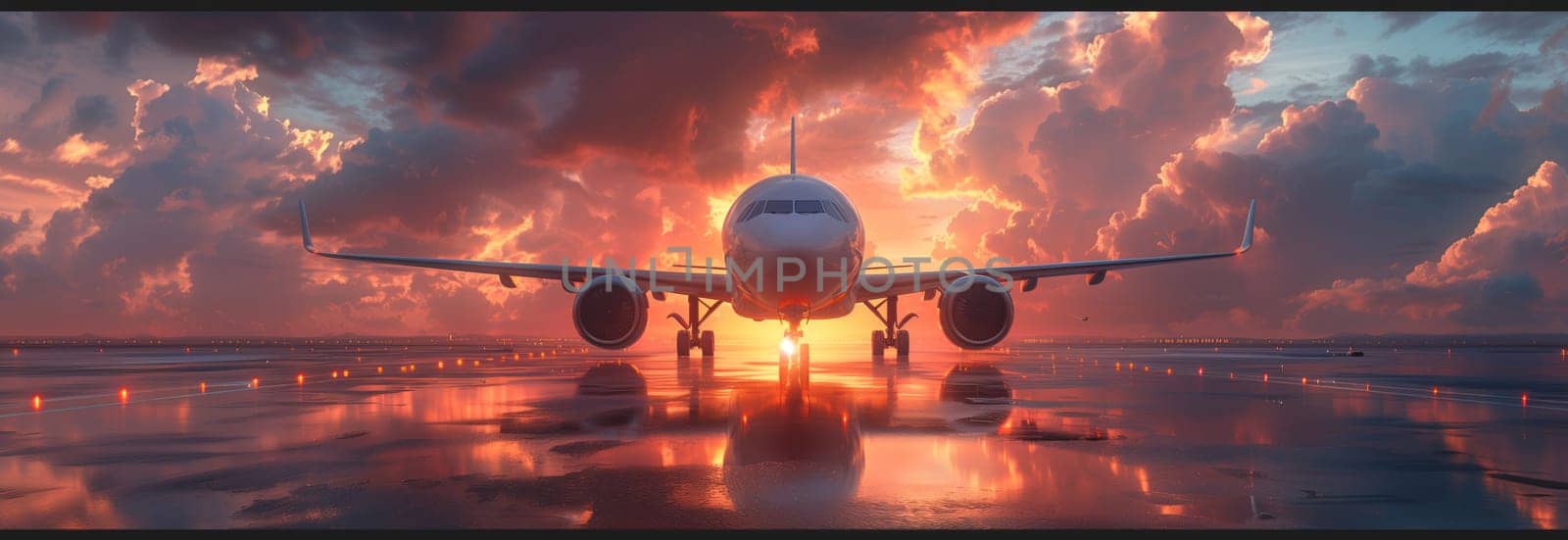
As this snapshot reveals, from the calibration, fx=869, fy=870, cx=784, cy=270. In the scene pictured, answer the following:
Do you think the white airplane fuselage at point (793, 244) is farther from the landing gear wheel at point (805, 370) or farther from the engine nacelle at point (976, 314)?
the engine nacelle at point (976, 314)

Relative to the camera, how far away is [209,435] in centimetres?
856

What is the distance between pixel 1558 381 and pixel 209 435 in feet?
77.1

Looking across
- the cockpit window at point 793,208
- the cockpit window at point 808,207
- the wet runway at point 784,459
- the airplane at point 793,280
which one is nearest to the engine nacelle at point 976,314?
the airplane at point 793,280

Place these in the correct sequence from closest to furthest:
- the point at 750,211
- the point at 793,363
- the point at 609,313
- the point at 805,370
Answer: the point at 805,370
the point at 750,211
the point at 793,363
the point at 609,313

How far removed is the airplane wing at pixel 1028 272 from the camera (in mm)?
23688

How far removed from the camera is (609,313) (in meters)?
21.4

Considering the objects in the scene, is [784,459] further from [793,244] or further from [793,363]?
[793,363]

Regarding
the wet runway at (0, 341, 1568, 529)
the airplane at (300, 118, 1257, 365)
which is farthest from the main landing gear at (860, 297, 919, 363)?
the wet runway at (0, 341, 1568, 529)

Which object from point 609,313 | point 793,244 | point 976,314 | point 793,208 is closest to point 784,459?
point 793,244

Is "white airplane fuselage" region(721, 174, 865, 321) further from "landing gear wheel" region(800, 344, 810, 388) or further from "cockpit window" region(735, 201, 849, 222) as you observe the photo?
"landing gear wheel" region(800, 344, 810, 388)

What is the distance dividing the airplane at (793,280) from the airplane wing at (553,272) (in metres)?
0.03

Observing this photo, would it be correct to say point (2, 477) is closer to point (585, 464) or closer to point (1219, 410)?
point (585, 464)

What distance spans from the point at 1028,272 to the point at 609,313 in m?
12.0

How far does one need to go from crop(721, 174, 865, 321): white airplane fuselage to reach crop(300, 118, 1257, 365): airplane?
0.03 m
